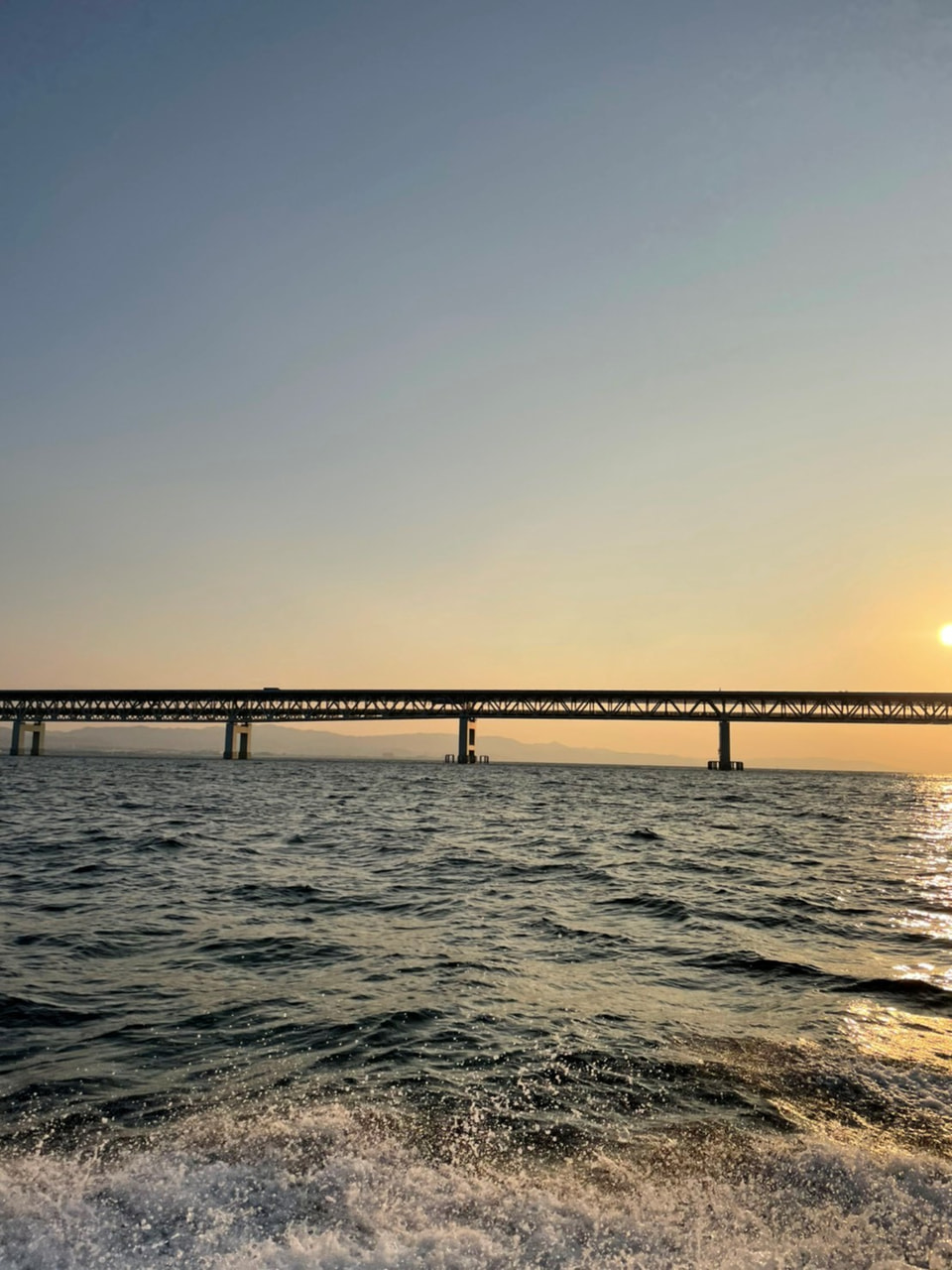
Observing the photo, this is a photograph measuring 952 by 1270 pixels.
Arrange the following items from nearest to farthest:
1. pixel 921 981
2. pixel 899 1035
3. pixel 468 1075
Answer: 1. pixel 468 1075
2. pixel 899 1035
3. pixel 921 981

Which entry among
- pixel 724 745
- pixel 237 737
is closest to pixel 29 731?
pixel 237 737

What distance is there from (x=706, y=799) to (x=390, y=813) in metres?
28.8

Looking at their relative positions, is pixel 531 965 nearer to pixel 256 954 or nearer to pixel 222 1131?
pixel 256 954

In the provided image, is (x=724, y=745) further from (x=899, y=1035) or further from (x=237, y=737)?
(x=899, y=1035)

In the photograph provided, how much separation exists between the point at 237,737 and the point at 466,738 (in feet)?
140

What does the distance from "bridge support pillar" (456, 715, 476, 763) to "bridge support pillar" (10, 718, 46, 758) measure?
73.4 m

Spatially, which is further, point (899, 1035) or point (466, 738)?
point (466, 738)

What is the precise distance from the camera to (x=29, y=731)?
473 ft

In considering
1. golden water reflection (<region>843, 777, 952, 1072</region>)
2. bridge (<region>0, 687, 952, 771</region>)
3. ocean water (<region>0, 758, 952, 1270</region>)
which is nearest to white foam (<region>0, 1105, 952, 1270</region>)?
ocean water (<region>0, 758, 952, 1270</region>)

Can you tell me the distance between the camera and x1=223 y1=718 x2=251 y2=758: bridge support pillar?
472 feet

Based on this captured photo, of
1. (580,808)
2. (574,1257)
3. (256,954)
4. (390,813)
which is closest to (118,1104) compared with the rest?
(574,1257)

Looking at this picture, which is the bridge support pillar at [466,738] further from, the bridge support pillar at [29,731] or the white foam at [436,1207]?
the white foam at [436,1207]

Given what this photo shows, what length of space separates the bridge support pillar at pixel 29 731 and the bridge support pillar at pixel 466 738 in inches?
2891

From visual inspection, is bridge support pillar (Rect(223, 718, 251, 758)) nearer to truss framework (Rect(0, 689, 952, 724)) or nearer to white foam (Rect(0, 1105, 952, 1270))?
truss framework (Rect(0, 689, 952, 724))
